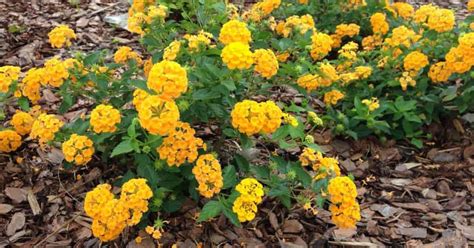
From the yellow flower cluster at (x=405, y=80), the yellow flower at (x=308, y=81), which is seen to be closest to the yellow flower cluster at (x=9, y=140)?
the yellow flower at (x=308, y=81)

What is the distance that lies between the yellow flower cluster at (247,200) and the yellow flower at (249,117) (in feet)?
0.91

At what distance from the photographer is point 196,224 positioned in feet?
10.3

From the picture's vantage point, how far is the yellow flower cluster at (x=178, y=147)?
2.70 m

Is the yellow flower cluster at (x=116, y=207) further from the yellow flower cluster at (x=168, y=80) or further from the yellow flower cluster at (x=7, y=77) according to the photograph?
the yellow flower cluster at (x=7, y=77)

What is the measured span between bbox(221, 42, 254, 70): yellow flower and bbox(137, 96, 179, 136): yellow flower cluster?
1.33ft

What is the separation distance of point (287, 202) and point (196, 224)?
1.79 ft

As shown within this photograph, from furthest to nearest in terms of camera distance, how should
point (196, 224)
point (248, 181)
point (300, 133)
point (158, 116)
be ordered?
point (196, 224)
point (300, 133)
point (248, 181)
point (158, 116)

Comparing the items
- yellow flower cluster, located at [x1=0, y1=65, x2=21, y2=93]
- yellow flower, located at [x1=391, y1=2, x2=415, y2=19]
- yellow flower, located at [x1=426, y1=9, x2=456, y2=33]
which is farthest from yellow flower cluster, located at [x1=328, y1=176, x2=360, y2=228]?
yellow flower, located at [x1=391, y1=2, x2=415, y2=19]

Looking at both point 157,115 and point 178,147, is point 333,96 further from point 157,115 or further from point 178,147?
point 157,115

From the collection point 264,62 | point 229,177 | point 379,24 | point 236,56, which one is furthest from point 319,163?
point 379,24

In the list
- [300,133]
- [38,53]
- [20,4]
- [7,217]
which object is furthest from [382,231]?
Result: [20,4]

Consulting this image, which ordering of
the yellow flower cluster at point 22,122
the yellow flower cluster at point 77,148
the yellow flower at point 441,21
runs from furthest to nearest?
1. the yellow flower at point 441,21
2. the yellow flower cluster at point 22,122
3. the yellow flower cluster at point 77,148

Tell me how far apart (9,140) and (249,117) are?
5.84 ft

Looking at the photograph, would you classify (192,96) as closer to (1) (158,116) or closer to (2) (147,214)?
(1) (158,116)
